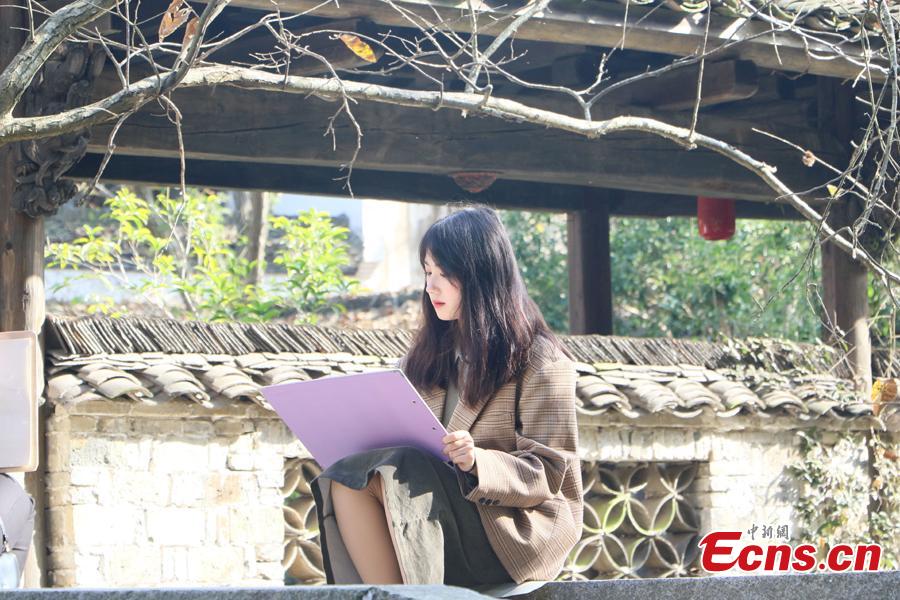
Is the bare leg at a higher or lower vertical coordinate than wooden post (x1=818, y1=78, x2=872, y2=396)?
lower

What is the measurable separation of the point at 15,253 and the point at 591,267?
3.36 m

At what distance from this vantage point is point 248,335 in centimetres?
589

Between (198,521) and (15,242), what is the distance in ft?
4.38

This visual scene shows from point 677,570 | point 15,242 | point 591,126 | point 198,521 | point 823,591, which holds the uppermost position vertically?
point 591,126

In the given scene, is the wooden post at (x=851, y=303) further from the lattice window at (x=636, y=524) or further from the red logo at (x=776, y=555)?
the lattice window at (x=636, y=524)

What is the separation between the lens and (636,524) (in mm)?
6656

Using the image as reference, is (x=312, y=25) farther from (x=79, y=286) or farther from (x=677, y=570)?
(x=79, y=286)

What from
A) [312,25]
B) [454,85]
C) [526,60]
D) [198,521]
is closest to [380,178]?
[454,85]

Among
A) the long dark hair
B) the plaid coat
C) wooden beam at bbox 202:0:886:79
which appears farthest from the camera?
wooden beam at bbox 202:0:886:79

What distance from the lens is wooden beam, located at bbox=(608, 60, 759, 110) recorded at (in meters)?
5.91

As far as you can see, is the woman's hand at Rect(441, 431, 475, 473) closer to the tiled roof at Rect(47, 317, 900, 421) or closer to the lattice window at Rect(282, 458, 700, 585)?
the tiled roof at Rect(47, 317, 900, 421)

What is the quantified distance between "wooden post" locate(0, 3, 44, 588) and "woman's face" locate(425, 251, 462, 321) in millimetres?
2292

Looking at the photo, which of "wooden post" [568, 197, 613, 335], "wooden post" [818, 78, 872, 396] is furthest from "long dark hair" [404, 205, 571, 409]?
"wooden post" [568, 197, 613, 335]

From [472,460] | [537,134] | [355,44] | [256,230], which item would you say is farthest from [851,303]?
[256,230]
